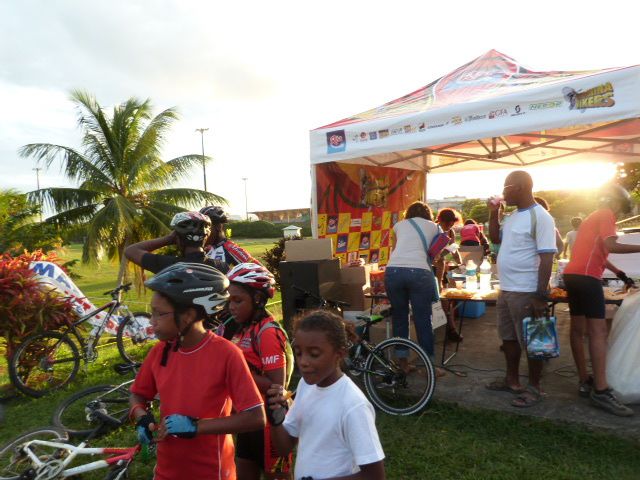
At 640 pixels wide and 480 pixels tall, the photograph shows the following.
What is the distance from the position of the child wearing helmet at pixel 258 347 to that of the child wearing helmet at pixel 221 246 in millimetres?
1112

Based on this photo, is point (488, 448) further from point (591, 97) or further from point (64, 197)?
point (64, 197)

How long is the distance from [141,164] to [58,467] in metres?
14.0

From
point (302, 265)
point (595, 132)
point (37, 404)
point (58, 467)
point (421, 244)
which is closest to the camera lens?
point (58, 467)

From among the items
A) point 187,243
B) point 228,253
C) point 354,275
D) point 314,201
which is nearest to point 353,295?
point 354,275

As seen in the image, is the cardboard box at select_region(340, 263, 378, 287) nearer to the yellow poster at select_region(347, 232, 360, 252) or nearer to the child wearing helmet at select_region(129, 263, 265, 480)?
the yellow poster at select_region(347, 232, 360, 252)

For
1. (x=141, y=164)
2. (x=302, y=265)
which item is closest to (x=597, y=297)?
(x=302, y=265)

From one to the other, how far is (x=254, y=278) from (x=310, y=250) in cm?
331

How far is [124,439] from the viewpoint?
3855 mm

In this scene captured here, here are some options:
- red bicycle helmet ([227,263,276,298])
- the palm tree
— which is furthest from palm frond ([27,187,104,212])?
red bicycle helmet ([227,263,276,298])

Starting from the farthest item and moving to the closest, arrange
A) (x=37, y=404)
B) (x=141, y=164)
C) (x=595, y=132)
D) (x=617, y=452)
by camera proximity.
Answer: (x=141, y=164) → (x=595, y=132) → (x=37, y=404) → (x=617, y=452)

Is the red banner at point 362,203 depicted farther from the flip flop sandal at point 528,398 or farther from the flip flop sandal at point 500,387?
the flip flop sandal at point 528,398

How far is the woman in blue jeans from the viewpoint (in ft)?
14.6

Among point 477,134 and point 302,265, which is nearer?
point 477,134

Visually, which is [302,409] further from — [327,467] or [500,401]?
[500,401]
